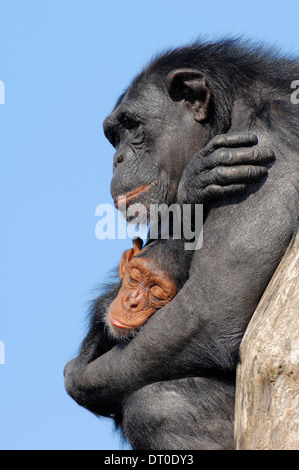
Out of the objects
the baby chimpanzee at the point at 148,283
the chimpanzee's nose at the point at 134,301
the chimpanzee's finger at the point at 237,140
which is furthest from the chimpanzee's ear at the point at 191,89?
the chimpanzee's nose at the point at 134,301

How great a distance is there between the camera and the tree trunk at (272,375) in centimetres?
319

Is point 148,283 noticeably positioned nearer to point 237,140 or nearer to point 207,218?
point 207,218

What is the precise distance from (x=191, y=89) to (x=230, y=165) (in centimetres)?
80

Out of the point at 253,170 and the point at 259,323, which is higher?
the point at 253,170

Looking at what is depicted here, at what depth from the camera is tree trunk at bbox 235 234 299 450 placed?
126 inches

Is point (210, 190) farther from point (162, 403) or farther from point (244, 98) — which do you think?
point (162, 403)

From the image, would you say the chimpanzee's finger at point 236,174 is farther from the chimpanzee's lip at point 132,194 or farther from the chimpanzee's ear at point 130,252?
the chimpanzee's ear at point 130,252

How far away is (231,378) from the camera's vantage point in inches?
160

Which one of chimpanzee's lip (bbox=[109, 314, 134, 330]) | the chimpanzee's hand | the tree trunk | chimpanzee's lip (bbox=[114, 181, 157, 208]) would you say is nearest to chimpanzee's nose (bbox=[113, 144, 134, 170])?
chimpanzee's lip (bbox=[114, 181, 157, 208])

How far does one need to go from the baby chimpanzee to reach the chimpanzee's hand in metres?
0.48

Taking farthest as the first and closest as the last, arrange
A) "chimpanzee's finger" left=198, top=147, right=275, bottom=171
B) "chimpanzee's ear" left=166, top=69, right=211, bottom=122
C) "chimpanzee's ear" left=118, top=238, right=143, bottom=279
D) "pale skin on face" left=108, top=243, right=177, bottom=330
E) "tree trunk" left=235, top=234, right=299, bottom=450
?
"chimpanzee's ear" left=118, top=238, right=143, bottom=279, "chimpanzee's ear" left=166, top=69, right=211, bottom=122, "pale skin on face" left=108, top=243, right=177, bottom=330, "chimpanzee's finger" left=198, top=147, right=275, bottom=171, "tree trunk" left=235, top=234, right=299, bottom=450

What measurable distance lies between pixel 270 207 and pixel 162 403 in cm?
126

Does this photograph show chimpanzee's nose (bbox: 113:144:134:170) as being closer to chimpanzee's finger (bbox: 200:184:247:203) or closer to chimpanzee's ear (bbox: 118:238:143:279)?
chimpanzee's ear (bbox: 118:238:143:279)

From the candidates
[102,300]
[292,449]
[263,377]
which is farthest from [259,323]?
[102,300]
